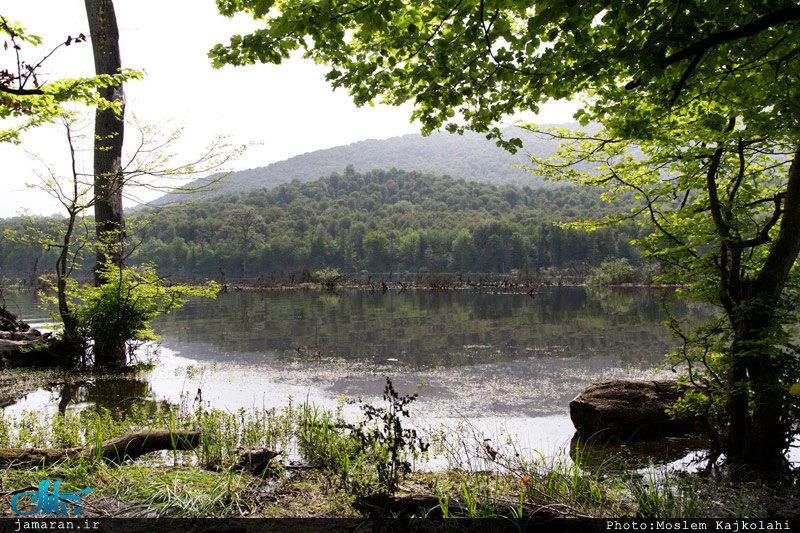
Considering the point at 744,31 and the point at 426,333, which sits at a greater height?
the point at 744,31

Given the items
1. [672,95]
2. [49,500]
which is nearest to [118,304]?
[49,500]

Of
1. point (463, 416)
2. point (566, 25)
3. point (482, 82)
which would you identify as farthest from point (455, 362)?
point (566, 25)

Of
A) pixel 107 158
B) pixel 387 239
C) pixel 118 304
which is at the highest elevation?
pixel 387 239

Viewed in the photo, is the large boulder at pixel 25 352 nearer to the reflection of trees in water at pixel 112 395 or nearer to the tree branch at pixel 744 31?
the reflection of trees in water at pixel 112 395

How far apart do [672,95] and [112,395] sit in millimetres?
8894

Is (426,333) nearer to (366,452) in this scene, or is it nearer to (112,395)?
(112,395)

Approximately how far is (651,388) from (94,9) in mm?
12987

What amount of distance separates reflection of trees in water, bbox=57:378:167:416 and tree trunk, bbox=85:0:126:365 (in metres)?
1.39

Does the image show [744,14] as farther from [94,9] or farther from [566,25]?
[94,9]

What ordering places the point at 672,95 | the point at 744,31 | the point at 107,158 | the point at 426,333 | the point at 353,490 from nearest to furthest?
the point at 744,31, the point at 353,490, the point at 672,95, the point at 107,158, the point at 426,333

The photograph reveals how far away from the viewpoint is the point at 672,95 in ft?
13.7

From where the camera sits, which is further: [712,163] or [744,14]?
[712,163]

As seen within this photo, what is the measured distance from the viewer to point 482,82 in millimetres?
4219

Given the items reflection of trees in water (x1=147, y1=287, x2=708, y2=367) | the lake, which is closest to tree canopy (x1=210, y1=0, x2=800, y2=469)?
the lake
